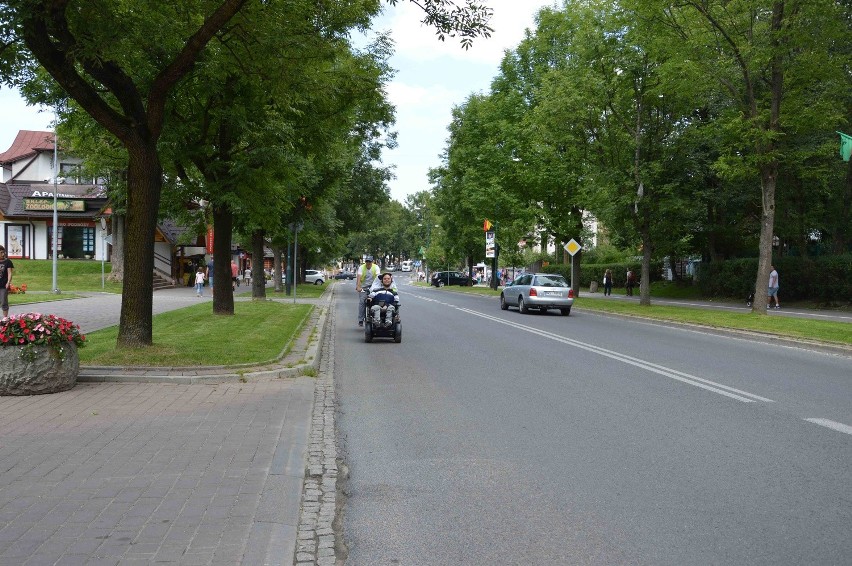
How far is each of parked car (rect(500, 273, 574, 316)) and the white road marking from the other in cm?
1913

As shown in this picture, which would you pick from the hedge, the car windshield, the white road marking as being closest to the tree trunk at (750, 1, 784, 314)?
the car windshield

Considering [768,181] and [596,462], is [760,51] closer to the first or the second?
A: [768,181]

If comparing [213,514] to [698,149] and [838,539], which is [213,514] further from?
[698,149]

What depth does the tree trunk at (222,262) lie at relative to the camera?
19375mm

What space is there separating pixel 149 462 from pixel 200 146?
11758mm

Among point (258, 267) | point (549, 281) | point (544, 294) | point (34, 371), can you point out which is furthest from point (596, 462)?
point (258, 267)

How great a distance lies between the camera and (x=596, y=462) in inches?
244

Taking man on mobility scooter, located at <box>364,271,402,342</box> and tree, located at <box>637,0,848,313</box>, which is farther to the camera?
tree, located at <box>637,0,848,313</box>

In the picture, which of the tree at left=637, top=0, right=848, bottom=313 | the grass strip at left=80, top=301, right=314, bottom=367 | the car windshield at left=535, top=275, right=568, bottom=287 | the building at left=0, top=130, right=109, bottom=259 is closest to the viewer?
the grass strip at left=80, top=301, right=314, bottom=367

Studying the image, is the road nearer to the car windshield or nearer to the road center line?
the road center line

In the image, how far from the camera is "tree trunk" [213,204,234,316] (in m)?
19.4

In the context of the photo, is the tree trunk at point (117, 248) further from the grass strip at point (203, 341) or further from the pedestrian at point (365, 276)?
the pedestrian at point (365, 276)

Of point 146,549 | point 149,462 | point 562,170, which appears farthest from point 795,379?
point 562,170

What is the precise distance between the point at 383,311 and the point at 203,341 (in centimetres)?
421
